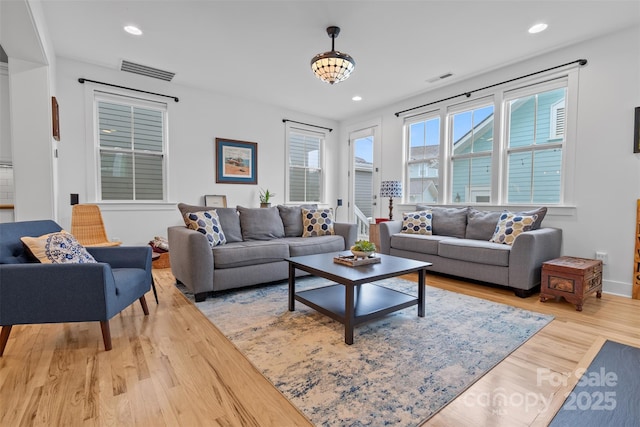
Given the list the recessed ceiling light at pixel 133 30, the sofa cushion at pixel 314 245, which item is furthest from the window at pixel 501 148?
the recessed ceiling light at pixel 133 30

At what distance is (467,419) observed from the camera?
51.5 inches

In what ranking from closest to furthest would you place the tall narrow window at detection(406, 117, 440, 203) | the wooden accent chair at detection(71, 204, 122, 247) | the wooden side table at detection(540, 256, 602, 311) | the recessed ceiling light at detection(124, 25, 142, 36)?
the wooden side table at detection(540, 256, 602, 311) < the recessed ceiling light at detection(124, 25, 142, 36) < the wooden accent chair at detection(71, 204, 122, 247) < the tall narrow window at detection(406, 117, 440, 203)

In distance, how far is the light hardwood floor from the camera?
1.31 metres

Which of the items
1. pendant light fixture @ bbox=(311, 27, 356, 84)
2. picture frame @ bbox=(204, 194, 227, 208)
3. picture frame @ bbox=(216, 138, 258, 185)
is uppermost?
pendant light fixture @ bbox=(311, 27, 356, 84)

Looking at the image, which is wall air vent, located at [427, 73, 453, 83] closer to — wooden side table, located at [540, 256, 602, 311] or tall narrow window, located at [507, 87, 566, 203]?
tall narrow window, located at [507, 87, 566, 203]

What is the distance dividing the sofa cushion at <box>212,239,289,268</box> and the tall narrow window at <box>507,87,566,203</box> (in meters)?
3.07

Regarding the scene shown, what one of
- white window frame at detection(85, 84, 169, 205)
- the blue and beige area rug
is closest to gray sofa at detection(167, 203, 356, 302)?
Result: the blue and beige area rug

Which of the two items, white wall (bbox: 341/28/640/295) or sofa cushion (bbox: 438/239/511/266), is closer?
white wall (bbox: 341/28/640/295)

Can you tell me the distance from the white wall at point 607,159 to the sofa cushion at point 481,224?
0.61 metres

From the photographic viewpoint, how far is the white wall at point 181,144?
3.79m

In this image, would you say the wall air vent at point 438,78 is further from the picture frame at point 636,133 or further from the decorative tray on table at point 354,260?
the decorative tray on table at point 354,260

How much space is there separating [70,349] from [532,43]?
4940 mm

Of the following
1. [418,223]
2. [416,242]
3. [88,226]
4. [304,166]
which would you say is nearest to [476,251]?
[416,242]

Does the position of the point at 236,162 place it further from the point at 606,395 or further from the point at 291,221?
the point at 606,395
